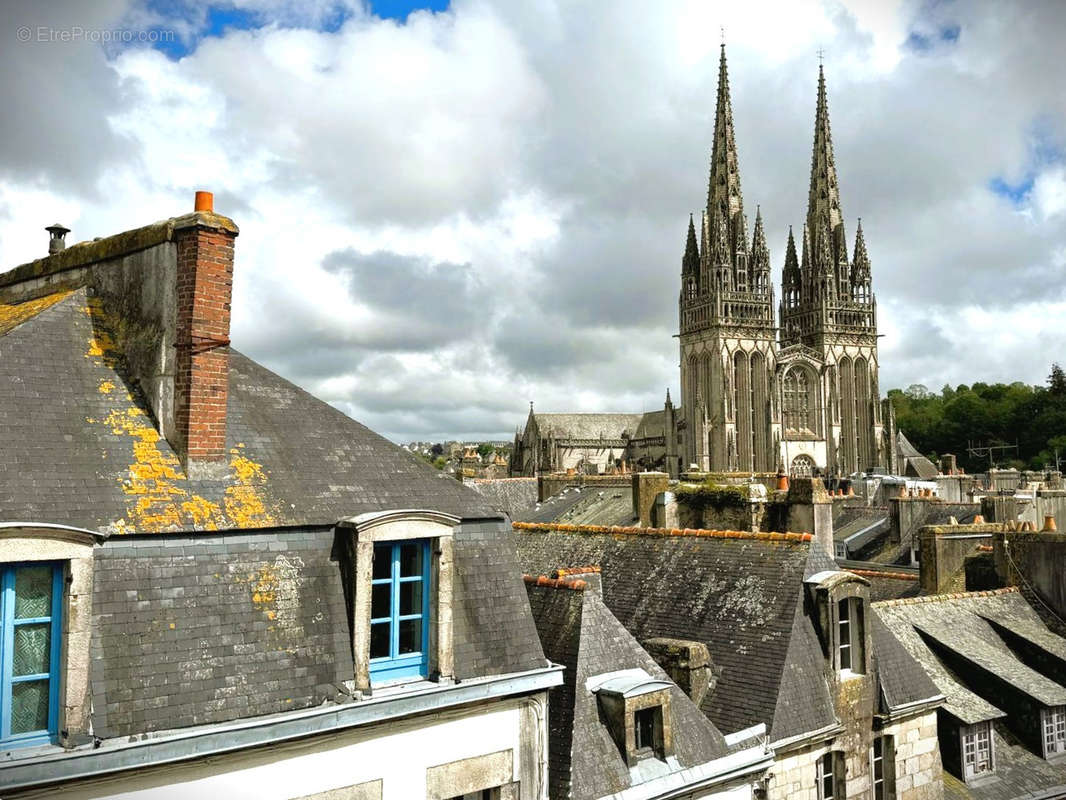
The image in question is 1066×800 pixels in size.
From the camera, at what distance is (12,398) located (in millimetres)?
6477

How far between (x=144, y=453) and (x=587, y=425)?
323 feet

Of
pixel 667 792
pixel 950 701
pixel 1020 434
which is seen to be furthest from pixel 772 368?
pixel 667 792

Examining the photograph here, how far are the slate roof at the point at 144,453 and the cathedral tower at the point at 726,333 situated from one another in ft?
258

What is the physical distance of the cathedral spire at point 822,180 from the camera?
320ft

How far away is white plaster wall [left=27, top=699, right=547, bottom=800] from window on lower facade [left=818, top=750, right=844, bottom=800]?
551cm

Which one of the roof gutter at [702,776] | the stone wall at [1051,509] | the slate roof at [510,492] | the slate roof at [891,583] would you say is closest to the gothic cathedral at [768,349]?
the slate roof at [510,492]

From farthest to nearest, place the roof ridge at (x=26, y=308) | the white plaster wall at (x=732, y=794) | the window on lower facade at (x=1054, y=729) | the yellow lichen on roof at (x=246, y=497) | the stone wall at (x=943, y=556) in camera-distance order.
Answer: the stone wall at (x=943, y=556), the window on lower facade at (x=1054, y=729), the white plaster wall at (x=732, y=794), the roof ridge at (x=26, y=308), the yellow lichen on roof at (x=246, y=497)

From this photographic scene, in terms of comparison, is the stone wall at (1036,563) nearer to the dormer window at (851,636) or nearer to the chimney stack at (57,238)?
the dormer window at (851,636)

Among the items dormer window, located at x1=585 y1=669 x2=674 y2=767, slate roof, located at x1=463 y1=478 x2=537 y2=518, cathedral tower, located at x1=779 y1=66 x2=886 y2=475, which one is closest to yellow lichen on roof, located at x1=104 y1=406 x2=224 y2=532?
dormer window, located at x1=585 y1=669 x2=674 y2=767

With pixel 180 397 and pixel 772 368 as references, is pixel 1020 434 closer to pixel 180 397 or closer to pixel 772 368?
pixel 772 368

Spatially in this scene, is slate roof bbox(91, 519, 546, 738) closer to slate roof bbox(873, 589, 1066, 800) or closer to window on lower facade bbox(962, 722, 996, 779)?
slate roof bbox(873, 589, 1066, 800)

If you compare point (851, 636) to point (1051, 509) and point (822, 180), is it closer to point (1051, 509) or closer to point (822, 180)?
point (1051, 509)

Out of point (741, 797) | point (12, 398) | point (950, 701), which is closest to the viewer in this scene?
point (12, 398)

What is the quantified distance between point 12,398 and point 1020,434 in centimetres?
11365
